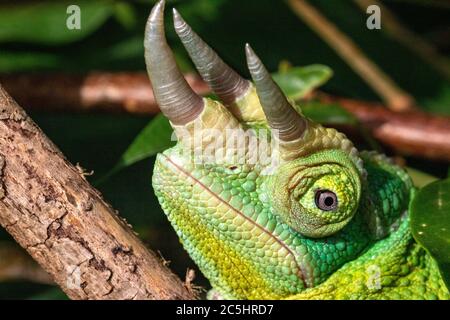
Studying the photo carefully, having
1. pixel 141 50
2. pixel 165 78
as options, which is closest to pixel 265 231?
pixel 165 78

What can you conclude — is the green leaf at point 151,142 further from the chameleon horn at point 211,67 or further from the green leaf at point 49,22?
the green leaf at point 49,22

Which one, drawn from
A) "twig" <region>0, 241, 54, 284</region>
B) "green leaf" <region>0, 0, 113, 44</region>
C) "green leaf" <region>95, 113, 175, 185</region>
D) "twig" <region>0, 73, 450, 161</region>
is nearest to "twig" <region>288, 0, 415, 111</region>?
"twig" <region>0, 73, 450, 161</region>

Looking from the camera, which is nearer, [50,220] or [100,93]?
[50,220]

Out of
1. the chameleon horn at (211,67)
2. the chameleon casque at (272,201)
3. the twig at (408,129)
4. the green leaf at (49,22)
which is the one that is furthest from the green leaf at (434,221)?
the green leaf at (49,22)

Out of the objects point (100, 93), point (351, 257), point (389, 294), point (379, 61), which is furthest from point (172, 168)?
point (379, 61)

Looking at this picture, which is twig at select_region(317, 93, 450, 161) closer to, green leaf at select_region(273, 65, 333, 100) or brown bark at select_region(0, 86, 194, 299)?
green leaf at select_region(273, 65, 333, 100)
